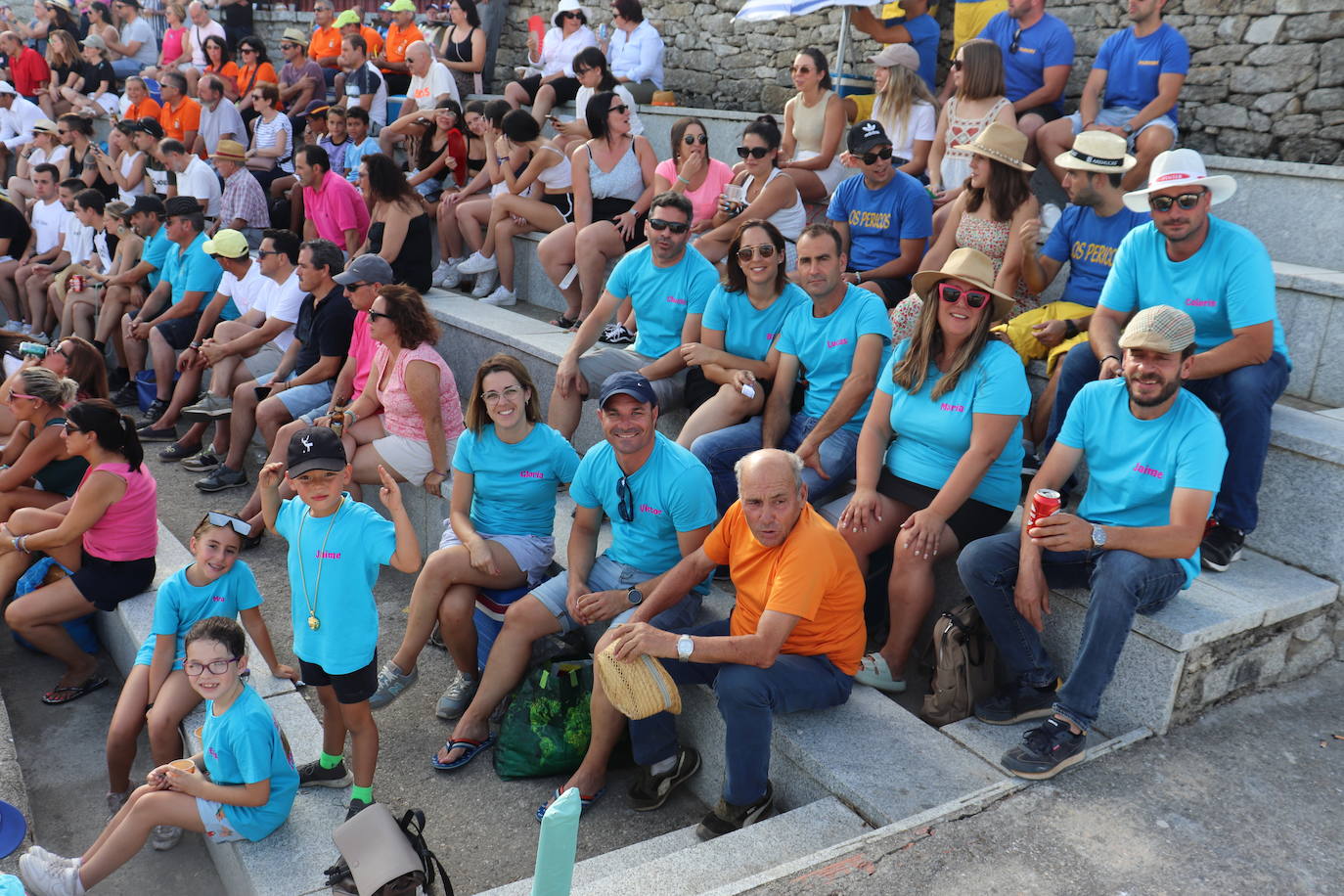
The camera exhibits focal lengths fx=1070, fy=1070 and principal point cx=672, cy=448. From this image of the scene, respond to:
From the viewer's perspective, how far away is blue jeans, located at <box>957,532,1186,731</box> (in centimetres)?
332

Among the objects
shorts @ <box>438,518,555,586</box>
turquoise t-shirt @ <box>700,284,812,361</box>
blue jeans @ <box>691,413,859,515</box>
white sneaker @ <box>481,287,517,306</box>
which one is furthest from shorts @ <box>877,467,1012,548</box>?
white sneaker @ <box>481,287,517,306</box>

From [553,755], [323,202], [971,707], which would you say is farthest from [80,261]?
[971,707]

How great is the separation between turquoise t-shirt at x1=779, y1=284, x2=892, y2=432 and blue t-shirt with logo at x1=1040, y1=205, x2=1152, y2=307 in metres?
0.88

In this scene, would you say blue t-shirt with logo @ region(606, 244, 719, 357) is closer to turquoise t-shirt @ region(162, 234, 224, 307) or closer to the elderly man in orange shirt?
the elderly man in orange shirt

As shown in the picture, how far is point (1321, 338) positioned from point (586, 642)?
3.49 metres

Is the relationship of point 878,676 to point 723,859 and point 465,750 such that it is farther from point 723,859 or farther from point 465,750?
point 465,750

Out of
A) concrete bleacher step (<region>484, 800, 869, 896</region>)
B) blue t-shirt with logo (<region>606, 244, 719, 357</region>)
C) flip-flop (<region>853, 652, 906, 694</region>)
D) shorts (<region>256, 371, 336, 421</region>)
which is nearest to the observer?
concrete bleacher step (<region>484, 800, 869, 896</region>)

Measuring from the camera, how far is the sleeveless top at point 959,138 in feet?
20.2

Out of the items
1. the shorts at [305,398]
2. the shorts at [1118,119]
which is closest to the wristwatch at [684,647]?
the shorts at [305,398]

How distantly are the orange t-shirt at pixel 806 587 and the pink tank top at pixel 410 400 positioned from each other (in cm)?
256

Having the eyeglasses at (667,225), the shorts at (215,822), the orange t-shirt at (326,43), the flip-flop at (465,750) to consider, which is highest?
the orange t-shirt at (326,43)

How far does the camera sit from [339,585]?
380 centimetres

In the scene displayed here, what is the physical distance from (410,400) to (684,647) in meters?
2.82

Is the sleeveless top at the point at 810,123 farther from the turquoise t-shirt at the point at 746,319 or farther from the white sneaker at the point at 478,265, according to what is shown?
the white sneaker at the point at 478,265
